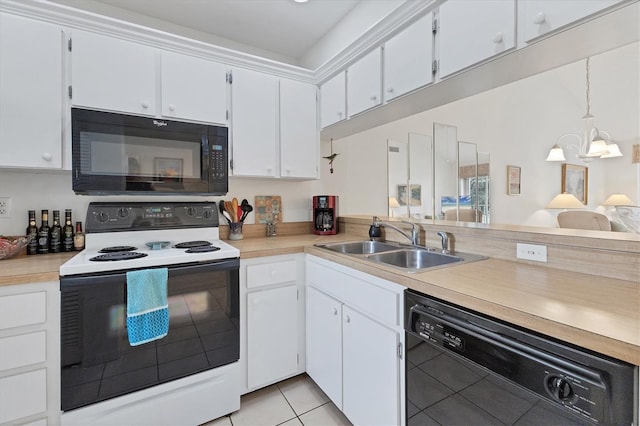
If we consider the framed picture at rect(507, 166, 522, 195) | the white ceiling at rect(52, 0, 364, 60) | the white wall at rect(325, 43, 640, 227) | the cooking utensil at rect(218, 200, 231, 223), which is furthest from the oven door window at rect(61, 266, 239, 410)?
the framed picture at rect(507, 166, 522, 195)

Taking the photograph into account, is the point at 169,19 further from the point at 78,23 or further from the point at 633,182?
the point at 633,182

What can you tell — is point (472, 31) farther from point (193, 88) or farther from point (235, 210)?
point (235, 210)

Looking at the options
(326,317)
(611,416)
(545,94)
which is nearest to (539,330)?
(611,416)

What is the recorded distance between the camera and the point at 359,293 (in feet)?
4.81

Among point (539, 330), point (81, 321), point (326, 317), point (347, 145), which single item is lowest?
point (326, 317)

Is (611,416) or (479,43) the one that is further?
(479,43)

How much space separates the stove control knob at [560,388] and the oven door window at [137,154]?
1.90 m

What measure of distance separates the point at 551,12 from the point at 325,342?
184 cm

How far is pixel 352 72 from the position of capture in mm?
2090

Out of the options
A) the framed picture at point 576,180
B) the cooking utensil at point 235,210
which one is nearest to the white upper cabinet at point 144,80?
the cooking utensil at point 235,210

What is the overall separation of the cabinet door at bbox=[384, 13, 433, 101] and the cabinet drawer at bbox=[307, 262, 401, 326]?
1082 mm

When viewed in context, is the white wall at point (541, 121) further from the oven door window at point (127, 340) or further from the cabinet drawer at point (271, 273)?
Result: the oven door window at point (127, 340)

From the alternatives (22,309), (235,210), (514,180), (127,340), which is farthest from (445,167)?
(22,309)

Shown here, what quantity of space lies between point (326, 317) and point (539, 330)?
1164mm
